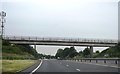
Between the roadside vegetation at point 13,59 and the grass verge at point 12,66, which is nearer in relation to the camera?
the grass verge at point 12,66

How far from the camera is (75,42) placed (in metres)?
92.3

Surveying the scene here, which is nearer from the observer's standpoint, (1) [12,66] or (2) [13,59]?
(1) [12,66]

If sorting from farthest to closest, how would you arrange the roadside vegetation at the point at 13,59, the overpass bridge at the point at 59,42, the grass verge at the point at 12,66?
the overpass bridge at the point at 59,42 < the roadside vegetation at the point at 13,59 < the grass verge at the point at 12,66

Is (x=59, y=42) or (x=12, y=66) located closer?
(x=12, y=66)

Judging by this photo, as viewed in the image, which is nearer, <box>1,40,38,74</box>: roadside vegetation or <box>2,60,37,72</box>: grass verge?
<box>2,60,37,72</box>: grass verge

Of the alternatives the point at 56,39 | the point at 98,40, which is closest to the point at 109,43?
the point at 98,40

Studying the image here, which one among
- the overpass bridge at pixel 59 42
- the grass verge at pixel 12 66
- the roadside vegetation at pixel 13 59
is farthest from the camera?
the overpass bridge at pixel 59 42

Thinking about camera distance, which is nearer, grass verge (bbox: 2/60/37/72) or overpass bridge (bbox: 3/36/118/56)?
grass verge (bbox: 2/60/37/72)

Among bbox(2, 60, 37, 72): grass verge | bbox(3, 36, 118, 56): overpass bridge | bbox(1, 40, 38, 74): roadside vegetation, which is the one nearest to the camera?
bbox(2, 60, 37, 72): grass verge

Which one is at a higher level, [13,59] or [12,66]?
[12,66]

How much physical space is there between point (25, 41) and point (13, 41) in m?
4.22

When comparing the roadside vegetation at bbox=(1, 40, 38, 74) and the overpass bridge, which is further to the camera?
the overpass bridge

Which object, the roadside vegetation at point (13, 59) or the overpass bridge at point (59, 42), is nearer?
the roadside vegetation at point (13, 59)

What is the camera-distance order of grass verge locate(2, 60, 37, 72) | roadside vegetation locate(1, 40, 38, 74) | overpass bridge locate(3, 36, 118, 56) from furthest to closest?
overpass bridge locate(3, 36, 118, 56), roadside vegetation locate(1, 40, 38, 74), grass verge locate(2, 60, 37, 72)
